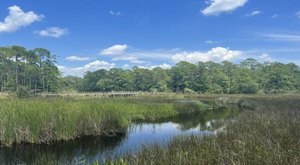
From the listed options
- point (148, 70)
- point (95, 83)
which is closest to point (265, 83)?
point (148, 70)

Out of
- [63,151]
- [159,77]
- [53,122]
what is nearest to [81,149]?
[63,151]

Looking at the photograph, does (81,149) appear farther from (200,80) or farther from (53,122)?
(200,80)

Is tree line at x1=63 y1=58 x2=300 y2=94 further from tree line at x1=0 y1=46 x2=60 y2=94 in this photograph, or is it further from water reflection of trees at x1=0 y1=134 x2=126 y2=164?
water reflection of trees at x1=0 y1=134 x2=126 y2=164

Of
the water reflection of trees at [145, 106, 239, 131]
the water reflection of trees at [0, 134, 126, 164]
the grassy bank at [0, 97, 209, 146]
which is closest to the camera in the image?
the water reflection of trees at [0, 134, 126, 164]

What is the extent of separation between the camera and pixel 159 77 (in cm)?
8481

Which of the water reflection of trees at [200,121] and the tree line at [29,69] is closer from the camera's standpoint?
the water reflection of trees at [200,121]

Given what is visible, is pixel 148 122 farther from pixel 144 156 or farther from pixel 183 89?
pixel 183 89

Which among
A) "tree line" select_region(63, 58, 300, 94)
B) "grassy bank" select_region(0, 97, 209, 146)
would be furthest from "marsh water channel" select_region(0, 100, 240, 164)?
"tree line" select_region(63, 58, 300, 94)

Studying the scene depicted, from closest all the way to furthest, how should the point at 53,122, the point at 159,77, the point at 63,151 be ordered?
1. the point at 63,151
2. the point at 53,122
3. the point at 159,77

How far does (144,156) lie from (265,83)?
269ft

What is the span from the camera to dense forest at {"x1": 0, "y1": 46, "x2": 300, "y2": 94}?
7744cm

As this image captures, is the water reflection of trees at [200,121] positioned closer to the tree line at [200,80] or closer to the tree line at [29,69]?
the tree line at [200,80]

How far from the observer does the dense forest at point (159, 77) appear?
7744cm

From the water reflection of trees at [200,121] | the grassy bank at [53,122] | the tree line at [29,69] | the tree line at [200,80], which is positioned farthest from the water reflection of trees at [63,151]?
the tree line at [29,69]
